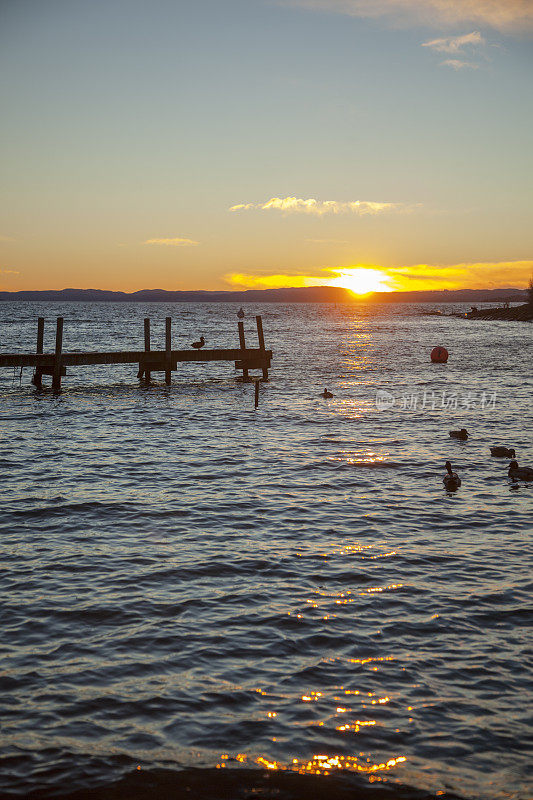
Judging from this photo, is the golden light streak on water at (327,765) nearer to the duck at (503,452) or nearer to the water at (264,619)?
the water at (264,619)

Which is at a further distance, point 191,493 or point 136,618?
point 191,493

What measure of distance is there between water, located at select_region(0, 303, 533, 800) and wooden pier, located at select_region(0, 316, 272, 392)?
33.1ft

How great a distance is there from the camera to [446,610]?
9117 millimetres

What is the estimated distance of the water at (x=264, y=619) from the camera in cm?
615

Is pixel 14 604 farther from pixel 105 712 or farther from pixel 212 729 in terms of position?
pixel 212 729

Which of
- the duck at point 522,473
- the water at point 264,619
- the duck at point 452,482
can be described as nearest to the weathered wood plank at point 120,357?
the water at point 264,619

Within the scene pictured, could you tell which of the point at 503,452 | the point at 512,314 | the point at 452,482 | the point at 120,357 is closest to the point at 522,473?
the point at 452,482

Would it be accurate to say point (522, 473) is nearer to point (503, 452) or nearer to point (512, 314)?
point (503, 452)

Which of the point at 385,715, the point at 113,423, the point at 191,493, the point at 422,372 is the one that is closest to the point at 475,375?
the point at 422,372

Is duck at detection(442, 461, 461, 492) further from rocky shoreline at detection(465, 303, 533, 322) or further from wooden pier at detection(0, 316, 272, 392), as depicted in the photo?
rocky shoreline at detection(465, 303, 533, 322)

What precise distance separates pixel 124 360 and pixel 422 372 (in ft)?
68.0

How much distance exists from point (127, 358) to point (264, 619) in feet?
79.3

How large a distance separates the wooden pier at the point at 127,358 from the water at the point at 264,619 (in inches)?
397

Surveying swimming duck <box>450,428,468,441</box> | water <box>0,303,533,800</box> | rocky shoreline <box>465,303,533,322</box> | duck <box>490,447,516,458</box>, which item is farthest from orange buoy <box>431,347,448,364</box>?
rocky shoreline <box>465,303,533,322</box>
